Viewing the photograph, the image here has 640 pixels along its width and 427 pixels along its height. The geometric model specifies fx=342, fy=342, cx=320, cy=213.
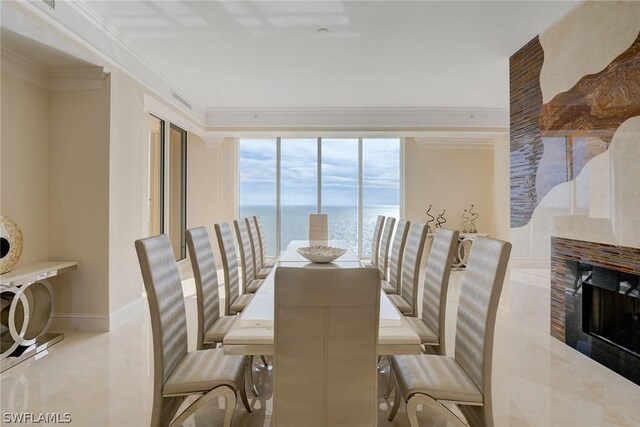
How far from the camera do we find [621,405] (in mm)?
2020

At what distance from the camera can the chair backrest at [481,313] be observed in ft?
4.25

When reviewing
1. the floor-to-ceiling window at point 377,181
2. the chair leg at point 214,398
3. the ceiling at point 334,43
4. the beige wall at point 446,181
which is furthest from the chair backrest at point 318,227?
the chair leg at point 214,398

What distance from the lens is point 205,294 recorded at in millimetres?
2020

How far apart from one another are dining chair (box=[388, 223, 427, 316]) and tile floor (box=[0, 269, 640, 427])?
0.47 metres

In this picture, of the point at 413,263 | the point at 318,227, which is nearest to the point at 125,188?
the point at 318,227

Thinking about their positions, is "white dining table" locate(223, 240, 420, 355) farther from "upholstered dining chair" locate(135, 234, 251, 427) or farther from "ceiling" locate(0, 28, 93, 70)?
"ceiling" locate(0, 28, 93, 70)

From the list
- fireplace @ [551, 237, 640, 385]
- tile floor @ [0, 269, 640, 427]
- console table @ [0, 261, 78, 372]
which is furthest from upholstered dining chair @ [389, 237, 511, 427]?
console table @ [0, 261, 78, 372]

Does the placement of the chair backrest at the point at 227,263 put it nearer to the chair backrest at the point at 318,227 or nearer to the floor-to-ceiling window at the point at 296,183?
the chair backrest at the point at 318,227

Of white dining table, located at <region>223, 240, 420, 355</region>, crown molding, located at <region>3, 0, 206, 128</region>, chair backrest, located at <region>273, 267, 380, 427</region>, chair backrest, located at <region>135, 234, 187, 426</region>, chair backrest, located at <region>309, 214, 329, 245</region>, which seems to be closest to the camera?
chair backrest, located at <region>273, 267, 380, 427</region>

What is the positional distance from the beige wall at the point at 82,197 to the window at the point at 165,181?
1836mm

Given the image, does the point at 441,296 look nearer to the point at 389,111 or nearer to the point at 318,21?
the point at 318,21

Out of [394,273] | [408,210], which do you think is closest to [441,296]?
[394,273]

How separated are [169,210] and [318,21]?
406 cm

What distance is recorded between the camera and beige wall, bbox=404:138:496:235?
6.61 meters
